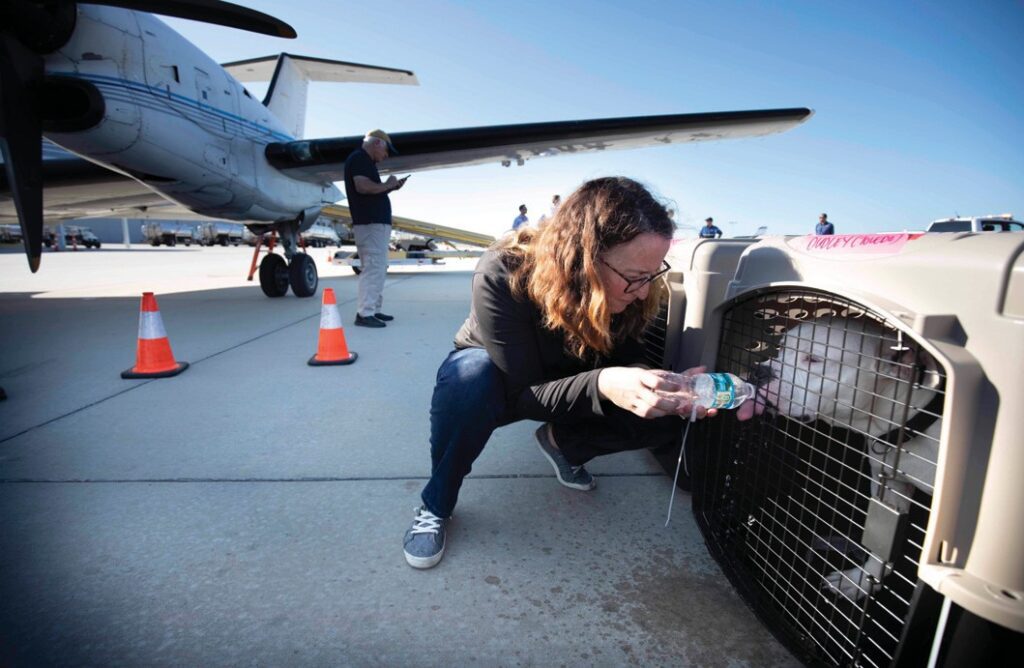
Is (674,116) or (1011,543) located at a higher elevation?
(674,116)

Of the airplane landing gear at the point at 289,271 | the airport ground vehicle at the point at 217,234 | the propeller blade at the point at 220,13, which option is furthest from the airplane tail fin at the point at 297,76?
the airport ground vehicle at the point at 217,234

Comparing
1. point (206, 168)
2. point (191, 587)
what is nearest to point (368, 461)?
point (191, 587)

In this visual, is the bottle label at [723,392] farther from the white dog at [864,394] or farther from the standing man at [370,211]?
the standing man at [370,211]

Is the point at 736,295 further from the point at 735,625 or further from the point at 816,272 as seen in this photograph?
the point at 735,625

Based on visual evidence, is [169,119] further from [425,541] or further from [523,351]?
[425,541]

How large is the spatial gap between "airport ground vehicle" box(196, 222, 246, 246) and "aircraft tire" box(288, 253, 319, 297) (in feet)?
135

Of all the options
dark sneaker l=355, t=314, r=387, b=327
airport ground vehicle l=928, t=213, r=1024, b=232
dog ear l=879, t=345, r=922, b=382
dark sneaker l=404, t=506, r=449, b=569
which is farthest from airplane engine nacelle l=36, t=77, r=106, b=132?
airport ground vehicle l=928, t=213, r=1024, b=232

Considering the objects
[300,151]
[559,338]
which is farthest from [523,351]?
[300,151]

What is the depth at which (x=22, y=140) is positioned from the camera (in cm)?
274

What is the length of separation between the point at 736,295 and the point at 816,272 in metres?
0.24

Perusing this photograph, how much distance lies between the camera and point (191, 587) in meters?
1.19

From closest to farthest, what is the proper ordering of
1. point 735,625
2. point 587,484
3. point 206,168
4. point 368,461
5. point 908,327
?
point 908,327, point 735,625, point 587,484, point 368,461, point 206,168

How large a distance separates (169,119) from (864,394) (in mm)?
5095

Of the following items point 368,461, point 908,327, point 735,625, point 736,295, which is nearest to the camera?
point 908,327
